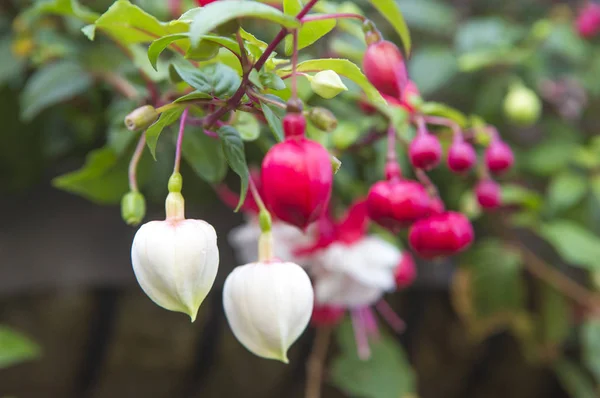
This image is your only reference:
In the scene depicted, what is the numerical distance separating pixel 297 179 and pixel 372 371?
61 centimetres

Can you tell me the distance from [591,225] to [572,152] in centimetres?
12

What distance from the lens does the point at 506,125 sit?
958 mm

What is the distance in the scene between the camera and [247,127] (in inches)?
15.2

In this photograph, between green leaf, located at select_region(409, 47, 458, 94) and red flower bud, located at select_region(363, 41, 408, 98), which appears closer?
red flower bud, located at select_region(363, 41, 408, 98)

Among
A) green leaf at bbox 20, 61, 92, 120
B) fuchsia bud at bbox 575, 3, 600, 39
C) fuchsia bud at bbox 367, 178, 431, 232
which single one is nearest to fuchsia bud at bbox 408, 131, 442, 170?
fuchsia bud at bbox 367, 178, 431, 232

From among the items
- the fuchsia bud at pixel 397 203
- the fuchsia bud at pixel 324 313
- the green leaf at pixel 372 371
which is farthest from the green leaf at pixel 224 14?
the green leaf at pixel 372 371

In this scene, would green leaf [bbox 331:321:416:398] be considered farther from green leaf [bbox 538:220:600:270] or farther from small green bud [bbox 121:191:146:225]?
small green bud [bbox 121:191:146:225]

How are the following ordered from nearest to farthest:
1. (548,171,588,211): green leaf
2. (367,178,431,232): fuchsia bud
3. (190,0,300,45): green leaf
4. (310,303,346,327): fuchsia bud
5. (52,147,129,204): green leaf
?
1. (190,0,300,45): green leaf
2. (367,178,431,232): fuchsia bud
3. (52,147,129,204): green leaf
4. (310,303,346,327): fuchsia bud
5. (548,171,588,211): green leaf

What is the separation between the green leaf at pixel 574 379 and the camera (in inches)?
37.3

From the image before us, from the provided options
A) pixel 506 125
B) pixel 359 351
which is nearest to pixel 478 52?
pixel 506 125

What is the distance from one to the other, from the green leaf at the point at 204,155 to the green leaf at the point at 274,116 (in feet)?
0.37

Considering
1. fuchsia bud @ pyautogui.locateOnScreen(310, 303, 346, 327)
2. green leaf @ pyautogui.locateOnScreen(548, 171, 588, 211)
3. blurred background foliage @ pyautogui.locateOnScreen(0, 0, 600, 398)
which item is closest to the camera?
blurred background foliage @ pyautogui.locateOnScreen(0, 0, 600, 398)

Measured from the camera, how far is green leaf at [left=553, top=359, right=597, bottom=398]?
95 centimetres

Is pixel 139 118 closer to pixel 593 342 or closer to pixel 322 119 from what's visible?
pixel 322 119
